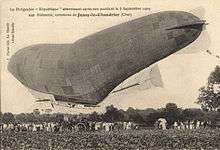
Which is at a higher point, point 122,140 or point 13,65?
point 13,65

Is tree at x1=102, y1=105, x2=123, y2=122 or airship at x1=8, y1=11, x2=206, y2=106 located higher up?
airship at x1=8, y1=11, x2=206, y2=106

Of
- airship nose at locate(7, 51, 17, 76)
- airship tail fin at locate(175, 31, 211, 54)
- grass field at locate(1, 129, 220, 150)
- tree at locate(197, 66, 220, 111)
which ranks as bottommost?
grass field at locate(1, 129, 220, 150)

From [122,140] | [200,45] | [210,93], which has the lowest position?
[122,140]

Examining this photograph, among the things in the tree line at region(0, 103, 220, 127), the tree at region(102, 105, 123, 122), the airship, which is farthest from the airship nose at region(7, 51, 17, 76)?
the tree at region(102, 105, 123, 122)

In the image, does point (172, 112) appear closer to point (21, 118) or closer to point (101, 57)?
point (101, 57)

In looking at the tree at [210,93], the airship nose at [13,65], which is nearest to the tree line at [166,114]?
the tree at [210,93]

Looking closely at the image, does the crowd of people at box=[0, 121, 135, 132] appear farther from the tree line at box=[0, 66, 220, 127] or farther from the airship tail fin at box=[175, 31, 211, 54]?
the airship tail fin at box=[175, 31, 211, 54]

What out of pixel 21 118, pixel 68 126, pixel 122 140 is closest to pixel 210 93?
pixel 122 140
